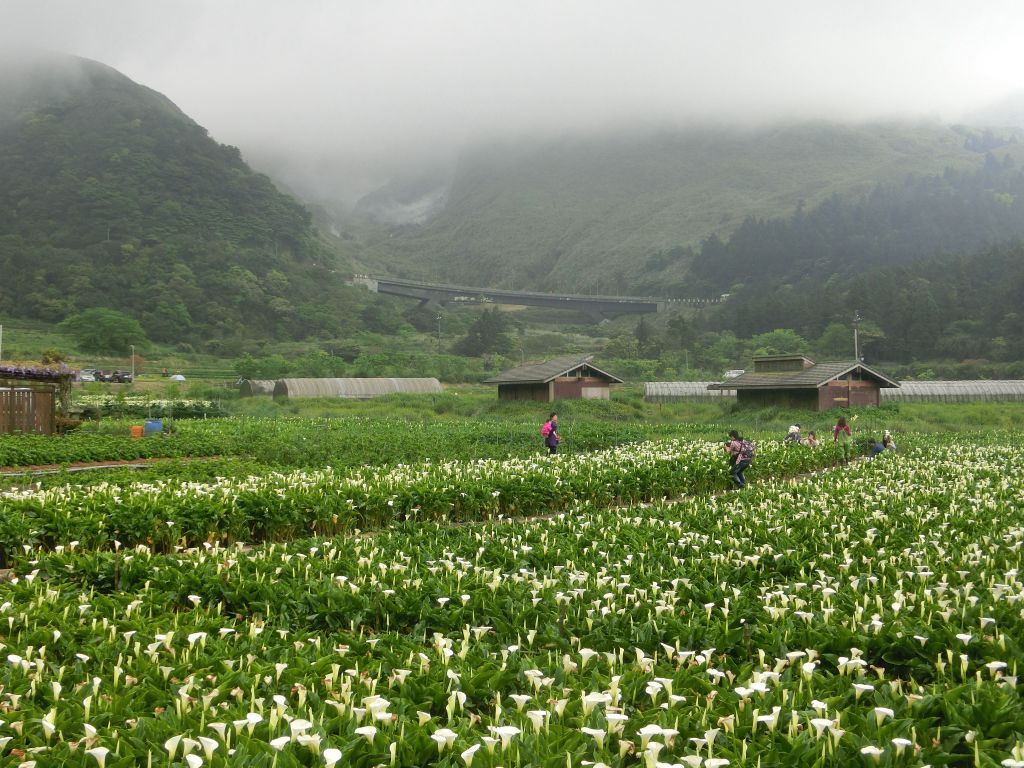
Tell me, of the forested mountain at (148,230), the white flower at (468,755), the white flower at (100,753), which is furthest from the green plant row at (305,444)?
the forested mountain at (148,230)

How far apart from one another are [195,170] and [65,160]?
22030 millimetres

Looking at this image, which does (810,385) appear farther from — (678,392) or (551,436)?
(551,436)

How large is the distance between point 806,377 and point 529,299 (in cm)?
13054

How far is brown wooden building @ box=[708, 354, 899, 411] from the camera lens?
47250mm

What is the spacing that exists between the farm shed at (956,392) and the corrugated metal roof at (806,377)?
10.3 meters

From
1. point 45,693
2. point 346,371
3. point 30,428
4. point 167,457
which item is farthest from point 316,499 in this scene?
point 346,371

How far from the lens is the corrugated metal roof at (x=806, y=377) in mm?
47062

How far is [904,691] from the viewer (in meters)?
5.50

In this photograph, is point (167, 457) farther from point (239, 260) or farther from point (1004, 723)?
point (239, 260)

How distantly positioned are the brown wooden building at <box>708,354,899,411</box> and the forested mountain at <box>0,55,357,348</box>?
76355 mm

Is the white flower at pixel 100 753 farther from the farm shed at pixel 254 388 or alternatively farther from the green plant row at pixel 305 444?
the farm shed at pixel 254 388

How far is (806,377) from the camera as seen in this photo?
157ft

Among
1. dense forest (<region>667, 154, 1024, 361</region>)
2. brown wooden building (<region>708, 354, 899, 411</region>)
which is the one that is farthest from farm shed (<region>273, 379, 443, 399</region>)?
dense forest (<region>667, 154, 1024, 361</region>)

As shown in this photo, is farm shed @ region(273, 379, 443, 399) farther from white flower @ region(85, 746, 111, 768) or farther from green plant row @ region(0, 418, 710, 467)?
white flower @ region(85, 746, 111, 768)
